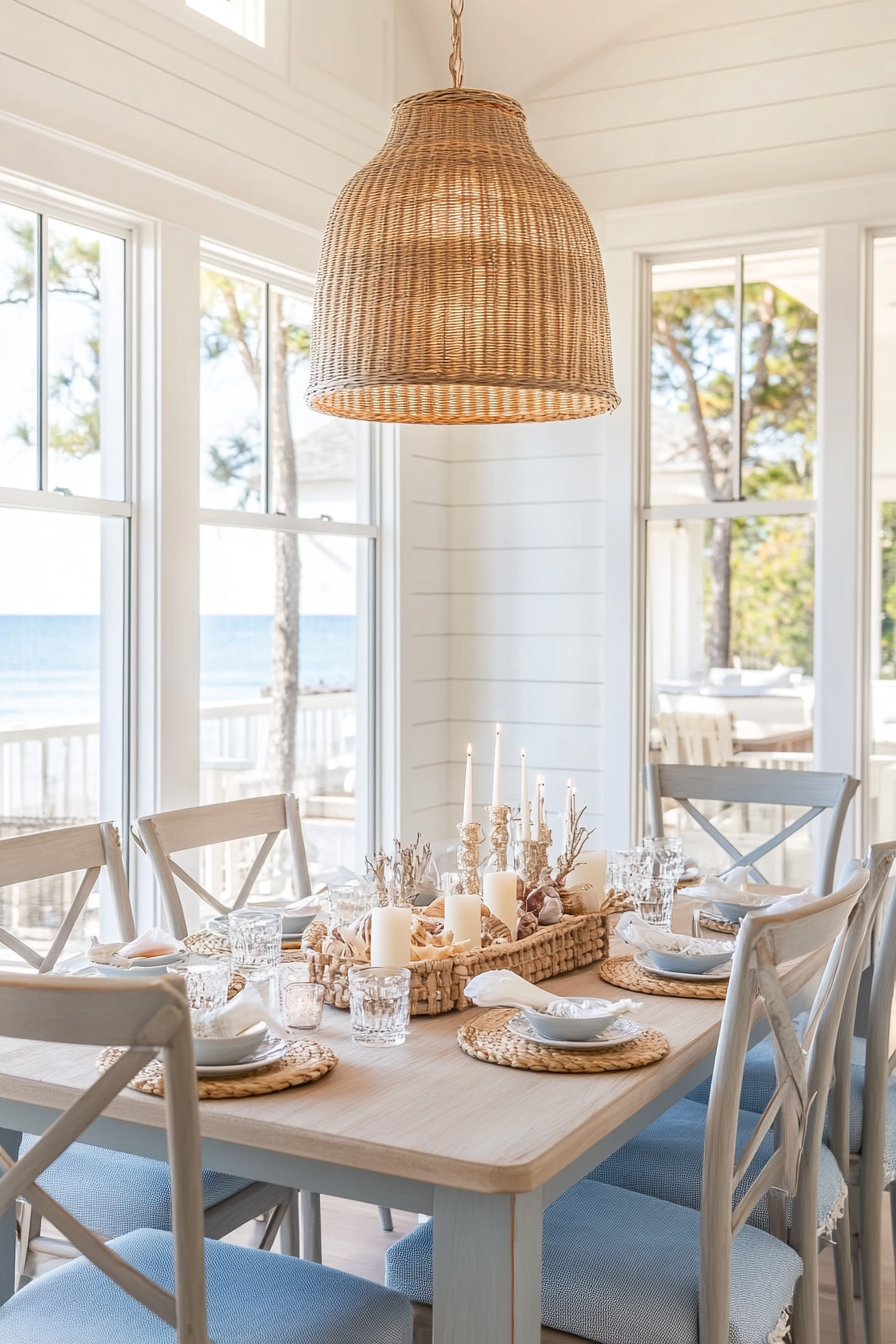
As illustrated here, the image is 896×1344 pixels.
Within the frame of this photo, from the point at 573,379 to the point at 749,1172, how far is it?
1.26 metres

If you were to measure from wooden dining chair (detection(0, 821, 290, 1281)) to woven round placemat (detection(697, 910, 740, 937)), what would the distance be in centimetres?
92

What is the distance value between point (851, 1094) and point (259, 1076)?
3.94 feet

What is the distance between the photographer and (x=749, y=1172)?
200 cm

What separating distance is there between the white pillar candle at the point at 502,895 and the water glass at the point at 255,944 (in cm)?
37

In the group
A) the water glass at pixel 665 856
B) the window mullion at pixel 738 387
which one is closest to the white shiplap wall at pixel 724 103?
the window mullion at pixel 738 387

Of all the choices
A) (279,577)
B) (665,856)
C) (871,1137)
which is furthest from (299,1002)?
(279,577)

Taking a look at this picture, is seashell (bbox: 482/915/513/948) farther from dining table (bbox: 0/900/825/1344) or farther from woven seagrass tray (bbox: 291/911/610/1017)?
dining table (bbox: 0/900/825/1344)

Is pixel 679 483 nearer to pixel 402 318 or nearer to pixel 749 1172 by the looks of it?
pixel 402 318

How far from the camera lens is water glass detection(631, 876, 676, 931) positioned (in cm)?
229

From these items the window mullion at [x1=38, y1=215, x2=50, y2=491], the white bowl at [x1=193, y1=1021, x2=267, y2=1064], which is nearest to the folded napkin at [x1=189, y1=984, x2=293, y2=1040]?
the white bowl at [x1=193, y1=1021, x2=267, y2=1064]

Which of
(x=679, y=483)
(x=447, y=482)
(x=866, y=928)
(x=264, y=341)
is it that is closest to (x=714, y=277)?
(x=679, y=483)

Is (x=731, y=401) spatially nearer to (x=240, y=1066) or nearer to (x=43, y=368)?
(x=43, y=368)

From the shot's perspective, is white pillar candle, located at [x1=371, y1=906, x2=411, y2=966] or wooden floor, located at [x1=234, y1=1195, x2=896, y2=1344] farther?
wooden floor, located at [x1=234, y1=1195, x2=896, y2=1344]

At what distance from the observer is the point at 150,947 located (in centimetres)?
210
